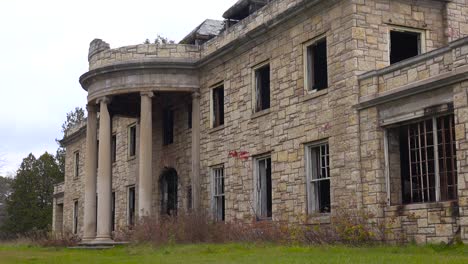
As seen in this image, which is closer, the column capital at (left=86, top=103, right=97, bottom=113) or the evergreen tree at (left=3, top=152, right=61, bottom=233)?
the column capital at (left=86, top=103, right=97, bottom=113)

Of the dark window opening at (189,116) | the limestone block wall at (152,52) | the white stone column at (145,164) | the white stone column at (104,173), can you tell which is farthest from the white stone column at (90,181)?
the dark window opening at (189,116)

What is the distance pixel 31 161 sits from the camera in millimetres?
57344

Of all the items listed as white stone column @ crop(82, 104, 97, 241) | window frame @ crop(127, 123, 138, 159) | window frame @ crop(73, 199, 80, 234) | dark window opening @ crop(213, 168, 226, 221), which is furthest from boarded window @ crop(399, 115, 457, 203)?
window frame @ crop(73, 199, 80, 234)

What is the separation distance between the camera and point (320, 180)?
18.6 meters

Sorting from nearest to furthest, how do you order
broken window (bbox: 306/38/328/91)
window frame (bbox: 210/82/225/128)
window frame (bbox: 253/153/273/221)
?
broken window (bbox: 306/38/328/91) < window frame (bbox: 253/153/273/221) < window frame (bbox: 210/82/225/128)

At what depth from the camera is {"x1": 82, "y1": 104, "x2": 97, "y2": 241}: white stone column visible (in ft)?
85.1

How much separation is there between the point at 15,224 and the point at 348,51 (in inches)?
1692

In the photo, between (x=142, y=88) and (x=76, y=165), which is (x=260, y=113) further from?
(x=76, y=165)

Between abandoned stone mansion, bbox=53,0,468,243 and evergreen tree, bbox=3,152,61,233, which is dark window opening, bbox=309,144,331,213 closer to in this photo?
abandoned stone mansion, bbox=53,0,468,243

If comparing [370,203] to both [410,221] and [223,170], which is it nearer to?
[410,221]

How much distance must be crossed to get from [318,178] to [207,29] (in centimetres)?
1116

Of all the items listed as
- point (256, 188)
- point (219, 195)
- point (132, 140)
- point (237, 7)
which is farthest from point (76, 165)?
point (256, 188)

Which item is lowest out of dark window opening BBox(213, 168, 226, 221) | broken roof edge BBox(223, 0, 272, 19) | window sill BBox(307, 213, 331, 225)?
window sill BBox(307, 213, 331, 225)

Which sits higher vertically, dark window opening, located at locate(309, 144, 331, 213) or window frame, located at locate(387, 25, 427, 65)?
window frame, located at locate(387, 25, 427, 65)
